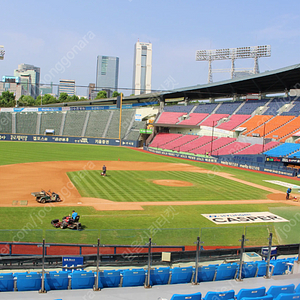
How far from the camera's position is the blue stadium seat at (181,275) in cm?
975

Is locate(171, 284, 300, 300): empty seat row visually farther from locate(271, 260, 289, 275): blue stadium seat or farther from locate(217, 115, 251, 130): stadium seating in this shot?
locate(217, 115, 251, 130): stadium seating

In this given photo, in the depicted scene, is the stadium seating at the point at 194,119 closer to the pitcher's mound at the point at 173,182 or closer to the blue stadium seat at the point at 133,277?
the pitcher's mound at the point at 173,182

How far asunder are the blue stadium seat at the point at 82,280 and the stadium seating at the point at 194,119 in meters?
72.9

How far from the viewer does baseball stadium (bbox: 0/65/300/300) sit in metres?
9.34

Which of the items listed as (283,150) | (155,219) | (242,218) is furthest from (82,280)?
(283,150)

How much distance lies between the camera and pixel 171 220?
19.7 m

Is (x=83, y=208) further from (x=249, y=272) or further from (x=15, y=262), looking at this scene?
(x=249, y=272)

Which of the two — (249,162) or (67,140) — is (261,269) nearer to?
(249,162)

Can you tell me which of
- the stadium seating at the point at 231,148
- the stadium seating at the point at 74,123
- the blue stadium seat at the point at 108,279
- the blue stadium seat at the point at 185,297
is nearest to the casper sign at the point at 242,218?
the blue stadium seat at the point at 108,279

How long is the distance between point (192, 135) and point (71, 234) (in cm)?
6942

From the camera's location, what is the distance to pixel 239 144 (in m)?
62.7

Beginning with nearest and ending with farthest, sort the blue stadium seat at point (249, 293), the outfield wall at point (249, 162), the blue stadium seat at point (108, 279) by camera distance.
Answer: the blue stadium seat at point (249, 293) → the blue stadium seat at point (108, 279) → the outfield wall at point (249, 162)

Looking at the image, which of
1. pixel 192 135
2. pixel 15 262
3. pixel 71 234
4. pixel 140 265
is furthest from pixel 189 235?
pixel 192 135

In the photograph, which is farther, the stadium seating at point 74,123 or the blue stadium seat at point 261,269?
the stadium seating at point 74,123
